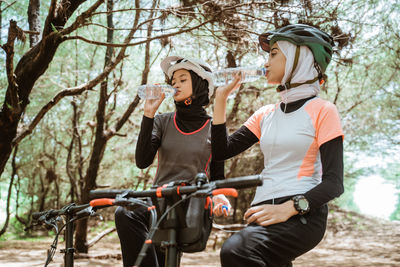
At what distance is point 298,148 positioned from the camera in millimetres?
2082

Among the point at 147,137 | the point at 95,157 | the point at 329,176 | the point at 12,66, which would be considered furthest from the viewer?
the point at 95,157

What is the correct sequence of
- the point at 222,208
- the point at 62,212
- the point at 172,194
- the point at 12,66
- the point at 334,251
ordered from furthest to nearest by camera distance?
the point at 334,251 → the point at 12,66 → the point at 222,208 → the point at 62,212 → the point at 172,194

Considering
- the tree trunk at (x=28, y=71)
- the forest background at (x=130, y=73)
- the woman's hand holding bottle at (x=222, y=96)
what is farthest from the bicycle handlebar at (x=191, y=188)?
the tree trunk at (x=28, y=71)

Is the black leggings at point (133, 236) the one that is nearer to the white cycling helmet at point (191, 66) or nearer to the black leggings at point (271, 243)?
the black leggings at point (271, 243)

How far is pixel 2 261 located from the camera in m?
7.33

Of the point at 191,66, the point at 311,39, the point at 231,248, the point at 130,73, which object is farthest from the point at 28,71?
the point at 130,73

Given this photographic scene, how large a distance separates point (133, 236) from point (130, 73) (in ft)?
29.7

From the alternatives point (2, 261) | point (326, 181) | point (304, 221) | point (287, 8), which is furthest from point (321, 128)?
point (2, 261)

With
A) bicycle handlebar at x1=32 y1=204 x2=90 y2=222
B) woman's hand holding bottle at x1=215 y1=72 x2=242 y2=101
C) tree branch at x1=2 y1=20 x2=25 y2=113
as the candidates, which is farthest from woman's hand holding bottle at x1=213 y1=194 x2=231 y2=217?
tree branch at x1=2 y1=20 x2=25 y2=113

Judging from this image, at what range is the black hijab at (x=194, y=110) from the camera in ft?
9.67

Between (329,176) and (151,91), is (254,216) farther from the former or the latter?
(151,91)

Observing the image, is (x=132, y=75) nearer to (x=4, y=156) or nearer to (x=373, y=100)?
(x=4, y=156)

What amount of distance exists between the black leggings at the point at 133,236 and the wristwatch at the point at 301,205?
3.37 feet

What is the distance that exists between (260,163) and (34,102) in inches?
266
